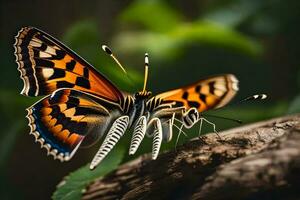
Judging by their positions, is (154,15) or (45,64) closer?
(45,64)

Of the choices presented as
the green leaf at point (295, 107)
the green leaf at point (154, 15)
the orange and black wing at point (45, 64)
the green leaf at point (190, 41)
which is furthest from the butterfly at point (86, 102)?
the green leaf at point (154, 15)

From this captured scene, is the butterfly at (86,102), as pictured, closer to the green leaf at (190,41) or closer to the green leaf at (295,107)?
the green leaf at (295,107)

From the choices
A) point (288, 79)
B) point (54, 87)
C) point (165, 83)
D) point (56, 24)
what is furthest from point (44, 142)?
point (288, 79)

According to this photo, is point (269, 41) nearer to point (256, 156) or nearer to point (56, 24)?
point (56, 24)

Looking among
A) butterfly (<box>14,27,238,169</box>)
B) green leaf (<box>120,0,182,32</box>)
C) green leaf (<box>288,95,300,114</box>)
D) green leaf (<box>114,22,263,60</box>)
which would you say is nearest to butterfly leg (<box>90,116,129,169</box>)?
butterfly (<box>14,27,238,169</box>)

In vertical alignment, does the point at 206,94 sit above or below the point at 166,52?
below

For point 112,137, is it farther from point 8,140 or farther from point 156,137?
point 8,140

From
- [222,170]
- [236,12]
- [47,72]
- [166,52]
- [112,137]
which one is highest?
[236,12]

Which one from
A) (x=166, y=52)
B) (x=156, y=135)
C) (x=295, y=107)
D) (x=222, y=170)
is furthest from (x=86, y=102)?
(x=166, y=52)
